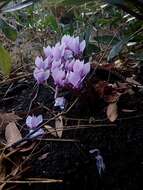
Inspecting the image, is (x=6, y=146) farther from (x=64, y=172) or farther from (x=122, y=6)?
(x=122, y=6)

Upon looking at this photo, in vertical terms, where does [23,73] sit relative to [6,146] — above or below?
above

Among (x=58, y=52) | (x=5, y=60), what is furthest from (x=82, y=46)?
(x=5, y=60)

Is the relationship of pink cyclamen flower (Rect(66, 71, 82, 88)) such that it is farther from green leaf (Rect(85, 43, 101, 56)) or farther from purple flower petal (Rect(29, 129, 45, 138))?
green leaf (Rect(85, 43, 101, 56))

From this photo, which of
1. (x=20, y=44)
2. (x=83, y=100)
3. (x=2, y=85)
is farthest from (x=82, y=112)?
(x=20, y=44)

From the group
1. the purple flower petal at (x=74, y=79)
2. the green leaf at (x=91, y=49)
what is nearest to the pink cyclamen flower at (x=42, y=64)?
the purple flower petal at (x=74, y=79)

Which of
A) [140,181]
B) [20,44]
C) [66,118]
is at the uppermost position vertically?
[20,44]

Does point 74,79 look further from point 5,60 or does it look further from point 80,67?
point 5,60

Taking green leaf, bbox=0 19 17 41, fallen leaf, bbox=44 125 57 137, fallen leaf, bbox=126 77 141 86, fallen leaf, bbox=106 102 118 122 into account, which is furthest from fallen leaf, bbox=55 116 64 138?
green leaf, bbox=0 19 17 41
